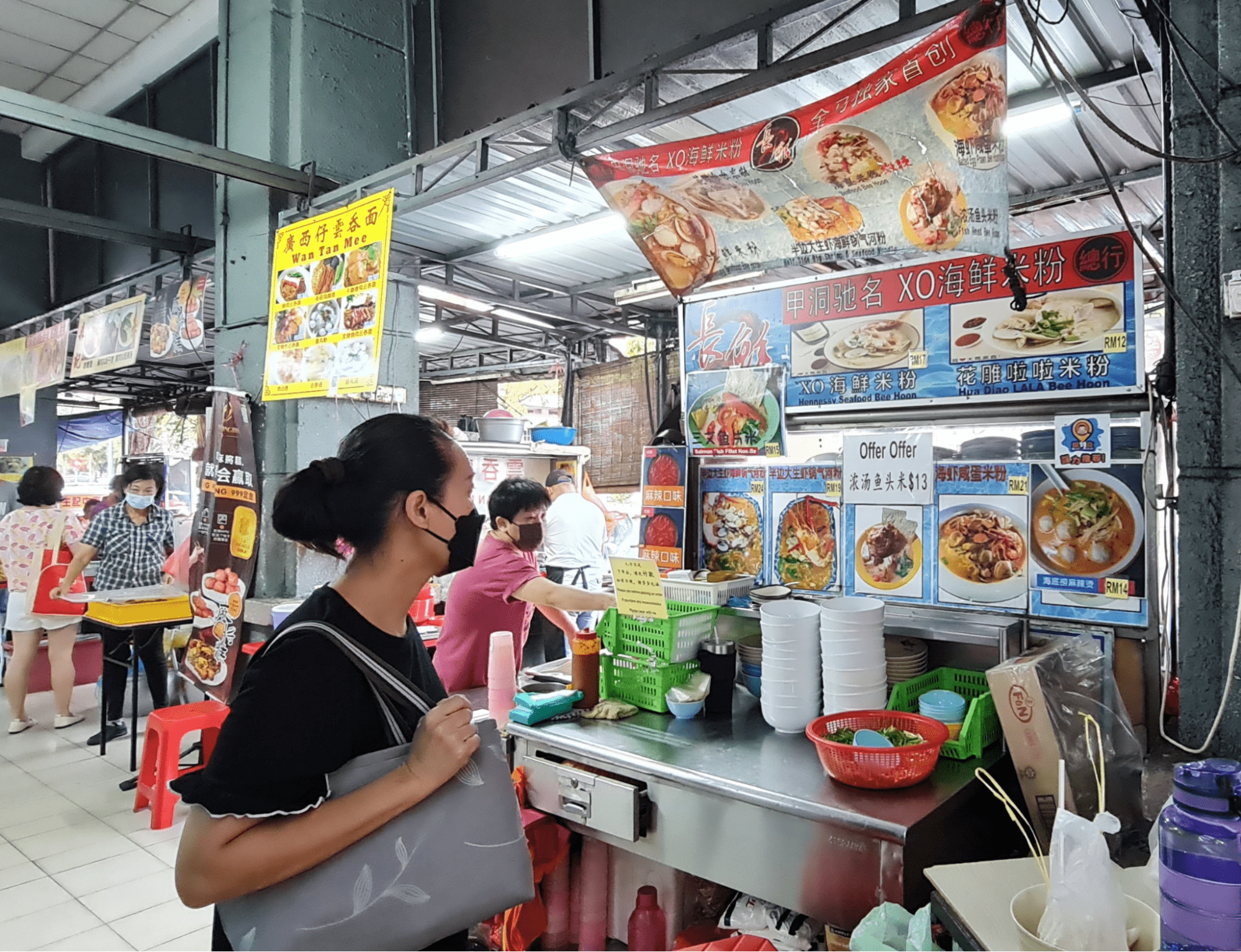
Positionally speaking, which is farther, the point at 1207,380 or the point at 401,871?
the point at 1207,380

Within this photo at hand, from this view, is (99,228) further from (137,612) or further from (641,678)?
(641,678)

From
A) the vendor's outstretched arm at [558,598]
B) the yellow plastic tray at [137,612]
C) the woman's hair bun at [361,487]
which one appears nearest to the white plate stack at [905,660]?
the vendor's outstretched arm at [558,598]

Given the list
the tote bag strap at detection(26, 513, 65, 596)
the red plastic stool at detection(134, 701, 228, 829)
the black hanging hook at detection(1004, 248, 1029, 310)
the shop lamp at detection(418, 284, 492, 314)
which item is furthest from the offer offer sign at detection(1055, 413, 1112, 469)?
the tote bag strap at detection(26, 513, 65, 596)

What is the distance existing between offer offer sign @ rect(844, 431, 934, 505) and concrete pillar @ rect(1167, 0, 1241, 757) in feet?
2.59

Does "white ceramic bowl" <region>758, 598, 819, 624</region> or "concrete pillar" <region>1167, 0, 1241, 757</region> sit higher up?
"concrete pillar" <region>1167, 0, 1241, 757</region>

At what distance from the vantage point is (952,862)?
1.99 meters

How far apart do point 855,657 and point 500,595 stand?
151 centimetres

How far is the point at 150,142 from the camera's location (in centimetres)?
434

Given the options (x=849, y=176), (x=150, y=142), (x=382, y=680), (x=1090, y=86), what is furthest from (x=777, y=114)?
(x=382, y=680)

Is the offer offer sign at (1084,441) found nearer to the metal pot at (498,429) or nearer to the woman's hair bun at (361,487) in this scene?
the woman's hair bun at (361,487)

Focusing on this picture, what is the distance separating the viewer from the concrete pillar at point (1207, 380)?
203cm

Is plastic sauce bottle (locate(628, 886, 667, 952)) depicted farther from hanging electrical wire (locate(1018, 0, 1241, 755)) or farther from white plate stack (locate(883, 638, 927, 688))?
hanging electrical wire (locate(1018, 0, 1241, 755))

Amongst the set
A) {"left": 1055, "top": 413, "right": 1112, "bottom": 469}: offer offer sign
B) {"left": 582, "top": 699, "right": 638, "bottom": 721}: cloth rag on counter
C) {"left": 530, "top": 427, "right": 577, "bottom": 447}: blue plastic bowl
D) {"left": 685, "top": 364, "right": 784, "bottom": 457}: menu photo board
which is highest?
{"left": 530, "top": 427, "right": 577, "bottom": 447}: blue plastic bowl

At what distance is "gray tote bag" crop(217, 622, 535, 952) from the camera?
4.19 ft
